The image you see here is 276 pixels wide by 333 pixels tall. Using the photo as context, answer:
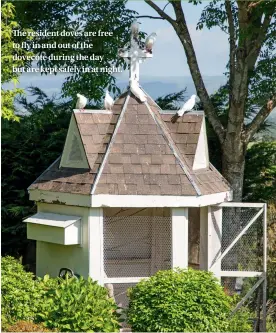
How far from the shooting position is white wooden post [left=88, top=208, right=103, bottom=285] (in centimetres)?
876

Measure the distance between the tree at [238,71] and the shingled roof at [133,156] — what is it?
2439 millimetres

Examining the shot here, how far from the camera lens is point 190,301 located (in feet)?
25.2

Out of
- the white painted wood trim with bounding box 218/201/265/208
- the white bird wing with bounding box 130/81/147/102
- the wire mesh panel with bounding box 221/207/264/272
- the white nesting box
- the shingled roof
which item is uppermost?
the white bird wing with bounding box 130/81/147/102

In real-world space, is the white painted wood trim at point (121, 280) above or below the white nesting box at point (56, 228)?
below

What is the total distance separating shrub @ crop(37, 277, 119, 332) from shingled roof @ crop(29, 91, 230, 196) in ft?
4.43

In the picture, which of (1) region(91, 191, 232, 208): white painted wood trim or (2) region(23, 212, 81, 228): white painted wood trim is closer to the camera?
(1) region(91, 191, 232, 208): white painted wood trim

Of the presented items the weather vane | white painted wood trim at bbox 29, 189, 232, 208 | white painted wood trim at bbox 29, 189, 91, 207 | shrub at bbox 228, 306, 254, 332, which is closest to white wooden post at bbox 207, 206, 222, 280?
white painted wood trim at bbox 29, 189, 232, 208

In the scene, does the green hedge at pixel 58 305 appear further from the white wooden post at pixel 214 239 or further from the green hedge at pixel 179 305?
the white wooden post at pixel 214 239

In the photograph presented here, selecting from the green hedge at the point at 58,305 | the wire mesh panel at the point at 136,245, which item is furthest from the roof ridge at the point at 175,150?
the green hedge at the point at 58,305

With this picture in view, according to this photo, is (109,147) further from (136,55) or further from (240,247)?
(240,247)

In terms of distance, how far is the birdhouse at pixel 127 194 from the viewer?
8.79 metres

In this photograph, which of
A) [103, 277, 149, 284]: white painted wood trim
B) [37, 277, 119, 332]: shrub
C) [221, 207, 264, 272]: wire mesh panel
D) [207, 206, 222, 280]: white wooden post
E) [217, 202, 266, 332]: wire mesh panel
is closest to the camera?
[37, 277, 119, 332]: shrub

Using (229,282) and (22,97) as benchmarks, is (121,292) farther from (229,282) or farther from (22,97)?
(22,97)

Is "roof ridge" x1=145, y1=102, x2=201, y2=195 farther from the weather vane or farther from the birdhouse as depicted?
the weather vane
